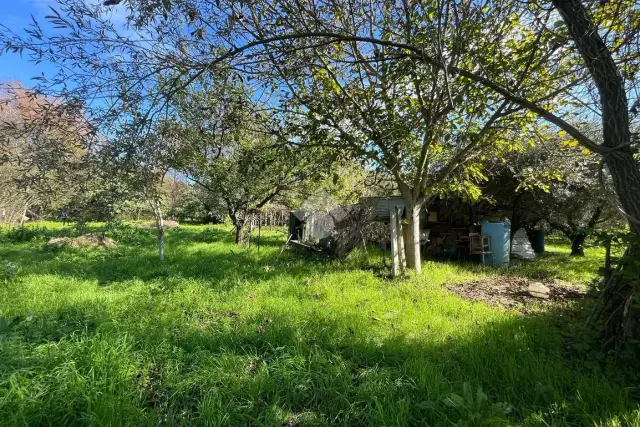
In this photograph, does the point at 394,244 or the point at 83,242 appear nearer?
the point at 394,244

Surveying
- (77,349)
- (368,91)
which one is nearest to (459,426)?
(77,349)

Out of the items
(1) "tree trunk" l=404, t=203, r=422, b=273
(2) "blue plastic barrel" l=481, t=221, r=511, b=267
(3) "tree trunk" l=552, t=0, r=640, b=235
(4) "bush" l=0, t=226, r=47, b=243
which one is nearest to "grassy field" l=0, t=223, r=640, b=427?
(3) "tree trunk" l=552, t=0, r=640, b=235

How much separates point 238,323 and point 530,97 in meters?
5.77

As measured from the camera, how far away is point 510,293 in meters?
5.89

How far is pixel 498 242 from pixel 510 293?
338 cm

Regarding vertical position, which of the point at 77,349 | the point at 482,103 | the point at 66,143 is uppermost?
the point at 482,103

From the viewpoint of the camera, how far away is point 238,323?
3.88m

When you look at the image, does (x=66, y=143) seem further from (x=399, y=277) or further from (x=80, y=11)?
(x=399, y=277)

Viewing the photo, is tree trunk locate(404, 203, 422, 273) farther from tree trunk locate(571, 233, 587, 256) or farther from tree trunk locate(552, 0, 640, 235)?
tree trunk locate(571, 233, 587, 256)

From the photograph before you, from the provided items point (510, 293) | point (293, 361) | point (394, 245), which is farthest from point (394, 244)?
point (293, 361)

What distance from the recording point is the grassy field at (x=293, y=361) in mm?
2172

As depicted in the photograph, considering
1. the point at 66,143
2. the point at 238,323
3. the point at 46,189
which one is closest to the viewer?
the point at 66,143

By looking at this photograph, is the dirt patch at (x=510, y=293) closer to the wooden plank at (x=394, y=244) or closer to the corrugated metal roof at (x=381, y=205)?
the wooden plank at (x=394, y=244)

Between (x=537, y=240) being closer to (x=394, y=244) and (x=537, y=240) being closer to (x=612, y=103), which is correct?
(x=394, y=244)
